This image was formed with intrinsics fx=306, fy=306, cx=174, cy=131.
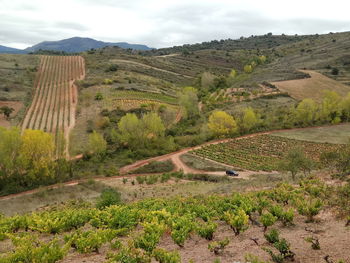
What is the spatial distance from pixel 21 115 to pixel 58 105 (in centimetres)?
1132

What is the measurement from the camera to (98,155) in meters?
58.3

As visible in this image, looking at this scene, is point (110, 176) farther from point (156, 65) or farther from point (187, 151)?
point (156, 65)

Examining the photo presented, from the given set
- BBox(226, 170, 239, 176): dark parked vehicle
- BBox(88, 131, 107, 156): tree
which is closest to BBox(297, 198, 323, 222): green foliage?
BBox(226, 170, 239, 176): dark parked vehicle

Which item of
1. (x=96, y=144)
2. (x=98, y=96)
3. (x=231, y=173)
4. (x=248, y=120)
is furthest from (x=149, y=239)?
(x=98, y=96)

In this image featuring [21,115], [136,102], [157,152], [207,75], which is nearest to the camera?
[157,152]

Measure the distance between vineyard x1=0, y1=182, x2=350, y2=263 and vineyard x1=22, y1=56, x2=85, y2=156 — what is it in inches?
1330

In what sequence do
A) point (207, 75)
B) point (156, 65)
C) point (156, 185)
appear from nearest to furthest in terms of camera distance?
point (156, 185), point (207, 75), point (156, 65)

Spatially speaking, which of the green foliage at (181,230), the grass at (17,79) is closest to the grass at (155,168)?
the green foliage at (181,230)

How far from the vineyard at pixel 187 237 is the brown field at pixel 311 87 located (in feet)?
254

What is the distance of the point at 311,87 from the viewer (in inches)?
3826

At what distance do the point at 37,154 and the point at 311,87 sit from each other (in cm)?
8358

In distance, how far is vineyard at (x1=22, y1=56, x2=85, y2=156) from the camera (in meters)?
72.6

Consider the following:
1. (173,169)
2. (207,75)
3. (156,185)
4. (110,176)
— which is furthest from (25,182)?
(207,75)

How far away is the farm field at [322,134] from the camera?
2520 inches
